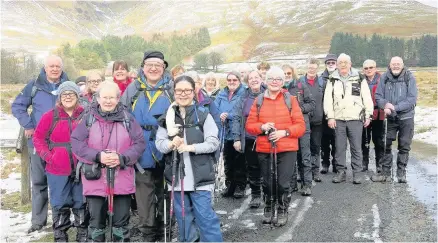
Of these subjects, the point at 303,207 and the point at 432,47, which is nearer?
the point at 303,207

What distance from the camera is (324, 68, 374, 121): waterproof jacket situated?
8.99m

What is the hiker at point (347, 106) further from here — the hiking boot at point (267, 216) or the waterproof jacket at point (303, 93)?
the hiking boot at point (267, 216)

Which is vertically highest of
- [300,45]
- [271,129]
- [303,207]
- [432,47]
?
[300,45]

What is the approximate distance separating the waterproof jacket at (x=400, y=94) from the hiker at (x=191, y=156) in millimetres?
5557

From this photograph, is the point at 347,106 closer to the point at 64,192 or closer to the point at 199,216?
the point at 199,216

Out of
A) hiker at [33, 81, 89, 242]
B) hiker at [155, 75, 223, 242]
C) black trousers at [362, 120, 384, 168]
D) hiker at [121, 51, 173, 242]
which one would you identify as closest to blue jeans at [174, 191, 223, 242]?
hiker at [155, 75, 223, 242]

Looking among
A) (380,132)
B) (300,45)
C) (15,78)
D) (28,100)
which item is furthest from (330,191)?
(300,45)

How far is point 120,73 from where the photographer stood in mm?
7309

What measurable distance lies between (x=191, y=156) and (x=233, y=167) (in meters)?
3.20

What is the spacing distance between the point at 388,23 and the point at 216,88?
192687mm

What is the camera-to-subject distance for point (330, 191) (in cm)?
866

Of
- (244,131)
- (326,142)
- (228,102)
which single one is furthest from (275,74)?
(326,142)

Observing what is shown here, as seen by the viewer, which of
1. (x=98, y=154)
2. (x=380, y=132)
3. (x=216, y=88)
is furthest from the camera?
(x=380, y=132)

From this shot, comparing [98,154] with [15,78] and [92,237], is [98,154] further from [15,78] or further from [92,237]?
[15,78]
